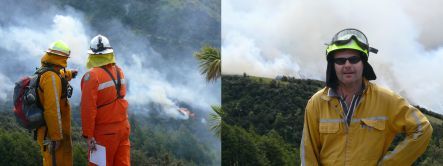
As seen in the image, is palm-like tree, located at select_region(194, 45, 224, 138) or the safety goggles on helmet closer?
the safety goggles on helmet

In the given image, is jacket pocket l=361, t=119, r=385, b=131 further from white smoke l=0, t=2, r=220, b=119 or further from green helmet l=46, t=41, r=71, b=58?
white smoke l=0, t=2, r=220, b=119

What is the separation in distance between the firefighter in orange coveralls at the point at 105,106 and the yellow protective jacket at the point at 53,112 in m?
0.22

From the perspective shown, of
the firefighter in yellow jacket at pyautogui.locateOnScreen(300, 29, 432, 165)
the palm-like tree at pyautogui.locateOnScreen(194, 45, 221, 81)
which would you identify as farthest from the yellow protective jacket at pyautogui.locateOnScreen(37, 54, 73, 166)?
the firefighter in yellow jacket at pyautogui.locateOnScreen(300, 29, 432, 165)

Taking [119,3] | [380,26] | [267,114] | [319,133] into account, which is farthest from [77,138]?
[319,133]

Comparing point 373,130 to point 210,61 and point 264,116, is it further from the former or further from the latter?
point 210,61

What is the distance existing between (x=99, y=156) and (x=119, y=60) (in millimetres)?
1743

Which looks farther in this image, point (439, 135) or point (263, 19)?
point (263, 19)

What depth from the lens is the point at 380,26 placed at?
4.70 m

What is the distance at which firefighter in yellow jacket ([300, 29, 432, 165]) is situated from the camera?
8.48ft

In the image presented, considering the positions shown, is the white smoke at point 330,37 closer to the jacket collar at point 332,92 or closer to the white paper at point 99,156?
the white paper at point 99,156

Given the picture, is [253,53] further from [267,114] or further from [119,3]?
[119,3]

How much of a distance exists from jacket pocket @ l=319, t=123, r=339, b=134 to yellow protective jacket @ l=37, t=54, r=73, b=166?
258 cm

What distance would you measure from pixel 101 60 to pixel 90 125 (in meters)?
0.54

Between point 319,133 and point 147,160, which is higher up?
point 319,133
